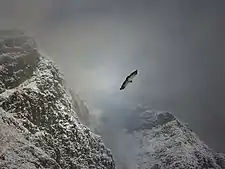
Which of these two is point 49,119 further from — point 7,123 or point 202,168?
point 202,168

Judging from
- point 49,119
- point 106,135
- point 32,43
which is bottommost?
point 49,119

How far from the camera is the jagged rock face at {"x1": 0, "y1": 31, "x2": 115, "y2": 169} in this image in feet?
263

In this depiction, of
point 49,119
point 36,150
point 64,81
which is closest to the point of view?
point 36,150

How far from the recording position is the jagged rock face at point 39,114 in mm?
80062

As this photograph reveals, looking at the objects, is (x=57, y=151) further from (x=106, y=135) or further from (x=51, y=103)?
(x=106, y=135)

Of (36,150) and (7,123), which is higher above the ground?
(7,123)

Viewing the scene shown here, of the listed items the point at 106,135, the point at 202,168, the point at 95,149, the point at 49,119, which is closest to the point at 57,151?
the point at 49,119

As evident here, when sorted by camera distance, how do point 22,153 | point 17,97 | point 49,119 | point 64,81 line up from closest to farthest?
1. point 22,153
2. point 17,97
3. point 49,119
4. point 64,81

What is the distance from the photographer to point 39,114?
96.3 metres

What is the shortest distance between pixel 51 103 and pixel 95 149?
57.7ft

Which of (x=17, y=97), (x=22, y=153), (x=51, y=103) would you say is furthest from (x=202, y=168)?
(x=22, y=153)

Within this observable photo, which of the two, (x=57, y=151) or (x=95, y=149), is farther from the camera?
(x=95, y=149)

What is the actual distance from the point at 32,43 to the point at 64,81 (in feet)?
59.0

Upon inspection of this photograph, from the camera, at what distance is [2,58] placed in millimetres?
99812
